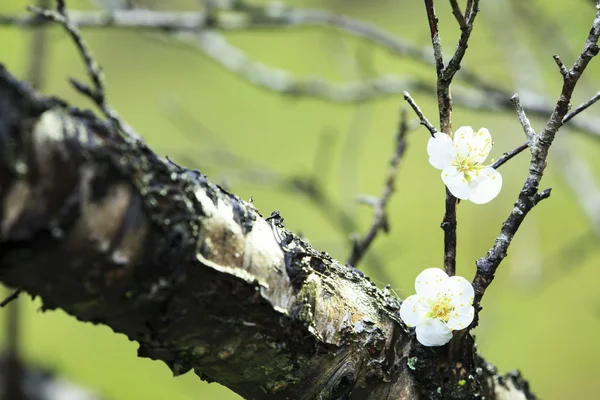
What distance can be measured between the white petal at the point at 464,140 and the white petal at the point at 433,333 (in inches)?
4.3

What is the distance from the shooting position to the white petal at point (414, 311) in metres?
0.35

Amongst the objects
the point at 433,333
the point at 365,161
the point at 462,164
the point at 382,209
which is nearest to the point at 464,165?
the point at 462,164

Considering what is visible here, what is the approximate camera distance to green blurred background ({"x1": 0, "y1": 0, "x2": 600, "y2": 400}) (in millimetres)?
1262

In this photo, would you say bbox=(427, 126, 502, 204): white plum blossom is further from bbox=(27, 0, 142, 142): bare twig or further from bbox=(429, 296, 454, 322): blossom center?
bbox=(27, 0, 142, 142): bare twig

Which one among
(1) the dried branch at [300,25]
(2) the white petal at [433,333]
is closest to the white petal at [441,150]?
(2) the white petal at [433,333]

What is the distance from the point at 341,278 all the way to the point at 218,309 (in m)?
0.10

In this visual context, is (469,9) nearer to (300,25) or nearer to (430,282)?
(430,282)

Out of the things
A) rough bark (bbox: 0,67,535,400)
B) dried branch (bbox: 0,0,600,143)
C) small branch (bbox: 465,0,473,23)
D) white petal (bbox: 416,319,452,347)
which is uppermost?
dried branch (bbox: 0,0,600,143)

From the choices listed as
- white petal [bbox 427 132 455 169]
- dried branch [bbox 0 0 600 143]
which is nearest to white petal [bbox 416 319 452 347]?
white petal [bbox 427 132 455 169]

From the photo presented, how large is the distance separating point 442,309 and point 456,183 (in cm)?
8

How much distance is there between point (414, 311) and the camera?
35 cm

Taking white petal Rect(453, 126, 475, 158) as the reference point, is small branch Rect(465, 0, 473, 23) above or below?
above

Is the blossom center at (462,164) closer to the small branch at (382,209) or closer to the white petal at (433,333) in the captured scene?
the white petal at (433,333)

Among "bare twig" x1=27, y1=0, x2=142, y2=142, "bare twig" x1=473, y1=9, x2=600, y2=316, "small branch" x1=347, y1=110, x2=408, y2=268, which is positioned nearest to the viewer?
"bare twig" x1=473, y1=9, x2=600, y2=316
